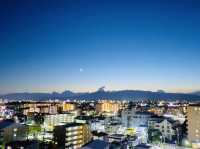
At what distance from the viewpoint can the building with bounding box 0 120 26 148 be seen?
34.8 meters

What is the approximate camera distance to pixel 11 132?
36000 mm

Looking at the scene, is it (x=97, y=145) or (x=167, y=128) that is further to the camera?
(x=167, y=128)

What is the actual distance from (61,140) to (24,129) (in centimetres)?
676

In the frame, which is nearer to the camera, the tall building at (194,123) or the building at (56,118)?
the tall building at (194,123)

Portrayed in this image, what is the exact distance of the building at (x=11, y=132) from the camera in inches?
1370

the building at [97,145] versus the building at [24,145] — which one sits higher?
the building at [97,145]

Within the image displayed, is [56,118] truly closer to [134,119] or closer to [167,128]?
[134,119]

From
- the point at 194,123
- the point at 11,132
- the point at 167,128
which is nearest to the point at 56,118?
the point at 11,132

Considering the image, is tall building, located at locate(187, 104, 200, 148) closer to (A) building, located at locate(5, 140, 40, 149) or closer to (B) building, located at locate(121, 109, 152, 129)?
(B) building, located at locate(121, 109, 152, 129)

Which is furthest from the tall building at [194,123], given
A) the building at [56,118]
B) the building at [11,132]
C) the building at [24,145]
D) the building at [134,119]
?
the building at [56,118]

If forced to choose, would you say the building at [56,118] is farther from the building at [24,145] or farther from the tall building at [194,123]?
the tall building at [194,123]

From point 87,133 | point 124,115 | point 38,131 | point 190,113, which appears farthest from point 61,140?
point 124,115

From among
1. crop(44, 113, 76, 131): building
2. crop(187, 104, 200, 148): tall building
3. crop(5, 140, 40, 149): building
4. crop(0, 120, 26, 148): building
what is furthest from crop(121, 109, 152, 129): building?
crop(5, 140, 40, 149): building

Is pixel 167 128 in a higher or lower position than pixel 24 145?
lower
